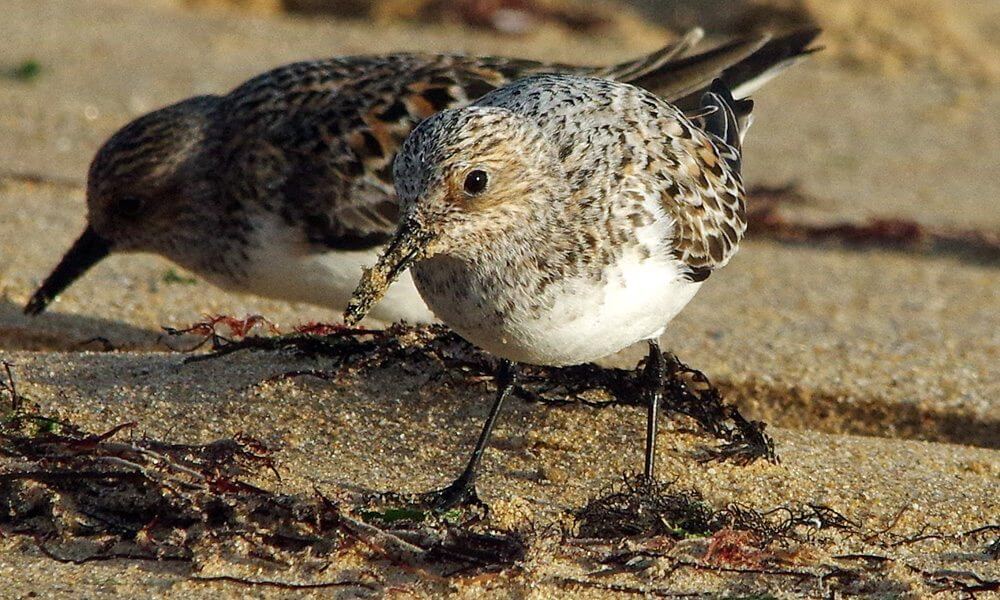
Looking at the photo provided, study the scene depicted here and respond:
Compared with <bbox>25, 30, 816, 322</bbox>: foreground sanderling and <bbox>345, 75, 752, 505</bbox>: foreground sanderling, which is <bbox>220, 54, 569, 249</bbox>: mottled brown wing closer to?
<bbox>25, 30, 816, 322</bbox>: foreground sanderling

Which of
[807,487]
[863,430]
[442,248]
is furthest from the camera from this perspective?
[863,430]

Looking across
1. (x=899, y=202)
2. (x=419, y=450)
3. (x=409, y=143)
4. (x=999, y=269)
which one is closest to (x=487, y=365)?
(x=419, y=450)

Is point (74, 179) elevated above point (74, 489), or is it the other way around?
point (74, 489)

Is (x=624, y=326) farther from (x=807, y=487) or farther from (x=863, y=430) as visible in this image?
(x=863, y=430)

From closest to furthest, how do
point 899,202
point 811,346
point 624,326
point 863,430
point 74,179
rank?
point 624,326
point 863,430
point 811,346
point 74,179
point 899,202

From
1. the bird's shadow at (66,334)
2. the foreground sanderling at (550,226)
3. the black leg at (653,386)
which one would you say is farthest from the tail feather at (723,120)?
the bird's shadow at (66,334)

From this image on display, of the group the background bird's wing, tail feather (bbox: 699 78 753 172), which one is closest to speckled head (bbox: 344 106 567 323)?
tail feather (bbox: 699 78 753 172)
